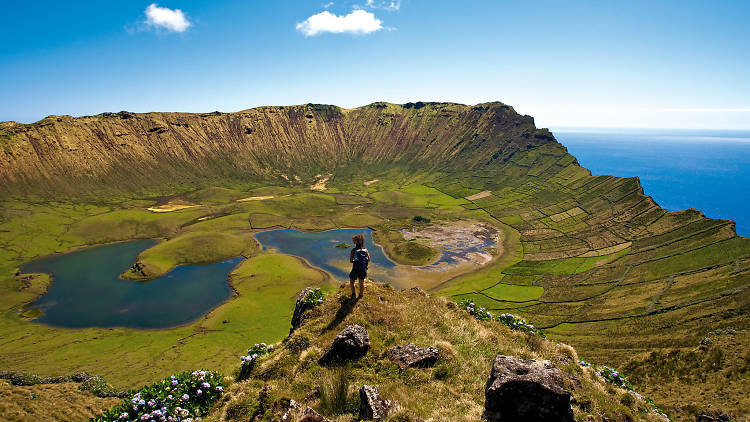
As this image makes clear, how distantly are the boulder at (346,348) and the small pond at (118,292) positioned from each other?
86.9 m

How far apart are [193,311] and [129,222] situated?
3838 inches

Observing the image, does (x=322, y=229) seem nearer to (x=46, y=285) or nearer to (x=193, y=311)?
(x=193, y=311)

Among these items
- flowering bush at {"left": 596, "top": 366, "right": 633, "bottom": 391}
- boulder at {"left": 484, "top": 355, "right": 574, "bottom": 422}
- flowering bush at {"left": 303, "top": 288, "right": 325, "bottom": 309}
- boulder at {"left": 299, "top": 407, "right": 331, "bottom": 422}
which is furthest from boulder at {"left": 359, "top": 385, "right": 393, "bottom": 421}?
flowering bush at {"left": 596, "top": 366, "right": 633, "bottom": 391}

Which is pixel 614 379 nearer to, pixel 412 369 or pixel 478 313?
pixel 478 313

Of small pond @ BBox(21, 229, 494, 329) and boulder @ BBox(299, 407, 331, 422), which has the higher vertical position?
boulder @ BBox(299, 407, 331, 422)

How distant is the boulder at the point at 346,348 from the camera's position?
1658 cm

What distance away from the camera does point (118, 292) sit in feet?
336

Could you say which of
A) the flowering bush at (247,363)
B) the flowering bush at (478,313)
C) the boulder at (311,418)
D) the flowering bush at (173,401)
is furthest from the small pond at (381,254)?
the boulder at (311,418)

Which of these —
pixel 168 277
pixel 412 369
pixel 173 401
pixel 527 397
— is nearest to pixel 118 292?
pixel 168 277

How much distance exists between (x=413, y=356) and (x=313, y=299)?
9448mm

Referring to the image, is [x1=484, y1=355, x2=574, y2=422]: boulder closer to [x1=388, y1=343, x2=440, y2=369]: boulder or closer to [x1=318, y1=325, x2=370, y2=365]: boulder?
[x1=388, y1=343, x2=440, y2=369]: boulder

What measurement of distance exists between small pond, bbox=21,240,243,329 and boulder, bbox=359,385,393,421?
91836 mm

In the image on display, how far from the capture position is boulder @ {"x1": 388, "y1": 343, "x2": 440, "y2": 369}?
618 inches

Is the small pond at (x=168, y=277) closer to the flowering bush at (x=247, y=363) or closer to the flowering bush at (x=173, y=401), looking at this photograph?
the flowering bush at (x=247, y=363)
